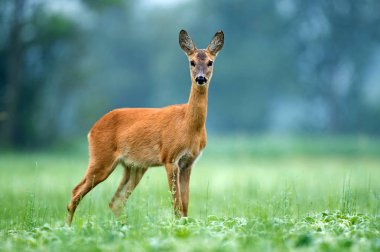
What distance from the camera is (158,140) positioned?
8.54 metres

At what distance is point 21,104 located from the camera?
1093 inches

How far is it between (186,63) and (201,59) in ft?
128

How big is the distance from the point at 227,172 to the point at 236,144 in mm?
10897

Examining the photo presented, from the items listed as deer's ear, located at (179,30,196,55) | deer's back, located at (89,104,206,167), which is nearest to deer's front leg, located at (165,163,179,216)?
deer's back, located at (89,104,206,167)

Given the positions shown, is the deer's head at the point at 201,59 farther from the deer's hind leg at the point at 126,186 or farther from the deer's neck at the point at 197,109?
the deer's hind leg at the point at 126,186

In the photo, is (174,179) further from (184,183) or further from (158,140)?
(158,140)

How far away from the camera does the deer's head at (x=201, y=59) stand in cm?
809

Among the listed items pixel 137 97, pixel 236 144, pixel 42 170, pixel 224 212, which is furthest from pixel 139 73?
pixel 224 212

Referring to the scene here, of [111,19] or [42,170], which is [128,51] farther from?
[42,170]

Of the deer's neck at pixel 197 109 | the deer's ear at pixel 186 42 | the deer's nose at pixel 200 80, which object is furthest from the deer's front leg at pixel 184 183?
the deer's ear at pixel 186 42

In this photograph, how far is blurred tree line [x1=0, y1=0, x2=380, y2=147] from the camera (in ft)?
93.9

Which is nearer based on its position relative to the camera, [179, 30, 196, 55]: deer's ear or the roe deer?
the roe deer

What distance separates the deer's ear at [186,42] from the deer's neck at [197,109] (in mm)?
603

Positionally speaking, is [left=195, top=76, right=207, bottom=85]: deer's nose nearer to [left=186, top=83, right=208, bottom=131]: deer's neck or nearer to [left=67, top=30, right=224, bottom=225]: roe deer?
[left=67, top=30, right=224, bottom=225]: roe deer
